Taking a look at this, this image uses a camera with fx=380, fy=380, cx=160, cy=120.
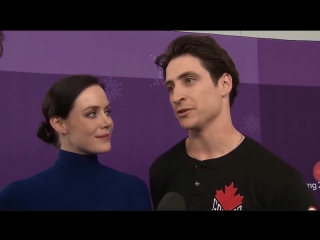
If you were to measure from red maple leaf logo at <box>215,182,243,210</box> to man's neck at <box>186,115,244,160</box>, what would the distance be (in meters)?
0.12

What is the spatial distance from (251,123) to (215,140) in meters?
0.20

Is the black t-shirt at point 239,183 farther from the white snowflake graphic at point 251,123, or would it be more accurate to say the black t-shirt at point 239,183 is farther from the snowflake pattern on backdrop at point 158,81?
the snowflake pattern on backdrop at point 158,81

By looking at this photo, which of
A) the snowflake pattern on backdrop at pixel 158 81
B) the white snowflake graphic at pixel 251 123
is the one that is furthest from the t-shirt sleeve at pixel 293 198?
the snowflake pattern on backdrop at pixel 158 81

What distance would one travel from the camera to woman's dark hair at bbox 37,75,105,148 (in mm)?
1219

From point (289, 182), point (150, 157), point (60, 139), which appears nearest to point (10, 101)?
point (60, 139)

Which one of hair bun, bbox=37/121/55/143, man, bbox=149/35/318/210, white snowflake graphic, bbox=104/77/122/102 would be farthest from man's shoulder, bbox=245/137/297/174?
hair bun, bbox=37/121/55/143

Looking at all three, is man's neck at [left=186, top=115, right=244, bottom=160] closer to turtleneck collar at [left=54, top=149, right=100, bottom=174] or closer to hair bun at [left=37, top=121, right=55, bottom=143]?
turtleneck collar at [left=54, top=149, right=100, bottom=174]

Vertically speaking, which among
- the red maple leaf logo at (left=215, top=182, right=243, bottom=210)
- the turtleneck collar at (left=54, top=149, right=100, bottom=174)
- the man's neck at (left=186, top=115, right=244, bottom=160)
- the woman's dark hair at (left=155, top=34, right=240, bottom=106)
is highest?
the woman's dark hair at (left=155, top=34, right=240, bottom=106)

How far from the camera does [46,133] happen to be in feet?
4.17

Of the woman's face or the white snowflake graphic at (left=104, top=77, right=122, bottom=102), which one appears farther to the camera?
the white snowflake graphic at (left=104, top=77, right=122, bottom=102)

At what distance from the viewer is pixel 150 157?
4.47ft
